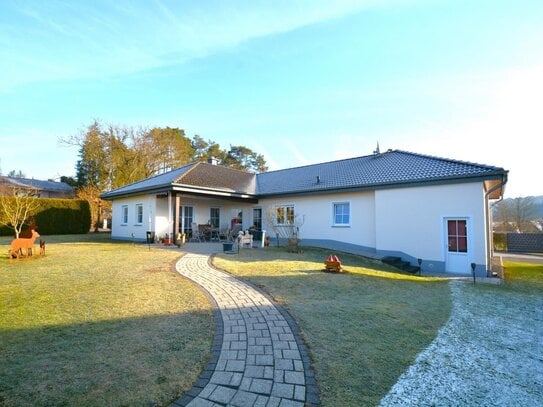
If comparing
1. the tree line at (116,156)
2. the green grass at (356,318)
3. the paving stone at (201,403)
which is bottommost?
the green grass at (356,318)

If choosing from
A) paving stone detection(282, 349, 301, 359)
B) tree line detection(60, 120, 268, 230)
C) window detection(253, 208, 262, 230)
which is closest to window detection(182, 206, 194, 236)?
window detection(253, 208, 262, 230)

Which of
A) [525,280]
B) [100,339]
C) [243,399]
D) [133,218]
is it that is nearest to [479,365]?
[243,399]

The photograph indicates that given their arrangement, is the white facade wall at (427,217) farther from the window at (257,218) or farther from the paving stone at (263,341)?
the paving stone at (263,341)

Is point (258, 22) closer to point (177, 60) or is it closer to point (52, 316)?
point (177, 60)

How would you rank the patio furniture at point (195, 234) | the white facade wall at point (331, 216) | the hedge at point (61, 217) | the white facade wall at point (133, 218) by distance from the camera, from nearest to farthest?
the white facade wall at point (331, 216), the white facade wall at point (133, 218), the patio furniture at point (195, 234), the hedge at point (61, 217)

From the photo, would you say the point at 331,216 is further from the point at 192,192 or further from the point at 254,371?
the point at 254,371

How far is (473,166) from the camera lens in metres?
11.0

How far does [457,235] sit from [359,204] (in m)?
4.19

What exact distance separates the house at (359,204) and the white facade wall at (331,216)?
0.05 metres

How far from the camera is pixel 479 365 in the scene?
11.2 feet

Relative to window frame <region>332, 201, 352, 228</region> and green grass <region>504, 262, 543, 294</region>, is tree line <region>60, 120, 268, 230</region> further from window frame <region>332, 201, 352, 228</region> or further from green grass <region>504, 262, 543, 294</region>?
green grass <region>504, 262, 543, 294</region>

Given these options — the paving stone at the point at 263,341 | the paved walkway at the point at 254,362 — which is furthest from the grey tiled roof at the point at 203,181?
the paving stone at the point at 263,341

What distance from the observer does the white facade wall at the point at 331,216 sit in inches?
524

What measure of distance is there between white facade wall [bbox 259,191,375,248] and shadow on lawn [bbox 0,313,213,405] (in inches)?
415
